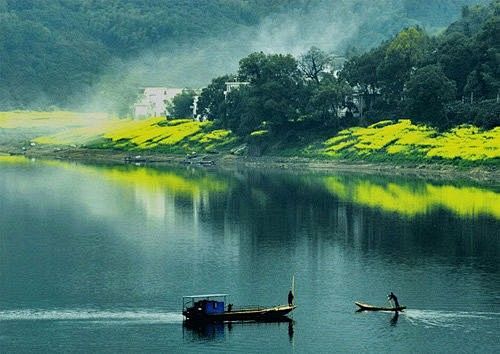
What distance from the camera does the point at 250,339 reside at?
5509cm

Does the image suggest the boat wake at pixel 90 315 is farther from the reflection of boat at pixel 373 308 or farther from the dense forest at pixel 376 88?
the dense forest at pixel 376 88

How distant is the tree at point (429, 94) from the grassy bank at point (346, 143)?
6.63 feet

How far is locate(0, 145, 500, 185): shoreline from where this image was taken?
12544cm

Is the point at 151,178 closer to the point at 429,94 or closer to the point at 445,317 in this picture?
the point at 429,94

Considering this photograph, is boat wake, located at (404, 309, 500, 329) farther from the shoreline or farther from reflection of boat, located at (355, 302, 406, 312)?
the shoreline

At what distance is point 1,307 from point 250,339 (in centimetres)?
1251

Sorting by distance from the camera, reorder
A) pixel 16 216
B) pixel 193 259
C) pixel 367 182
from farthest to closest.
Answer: pixel 367 182 < pixel 16 216 < pixel 193 259

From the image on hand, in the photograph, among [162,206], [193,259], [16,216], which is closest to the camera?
[193,259]

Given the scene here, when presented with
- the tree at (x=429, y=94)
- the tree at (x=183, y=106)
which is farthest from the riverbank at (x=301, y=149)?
the tree at (x=183, y=106)

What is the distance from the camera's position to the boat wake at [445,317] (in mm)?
57781

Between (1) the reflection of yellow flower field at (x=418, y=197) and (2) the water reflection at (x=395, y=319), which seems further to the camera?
(1) the reflection of yellow flower field at (x=418, y=197)

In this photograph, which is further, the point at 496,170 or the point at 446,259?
the point at 496,170

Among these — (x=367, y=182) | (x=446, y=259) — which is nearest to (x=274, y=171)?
(x=367, y=182)

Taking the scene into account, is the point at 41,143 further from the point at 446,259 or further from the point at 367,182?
the point at 446,259
